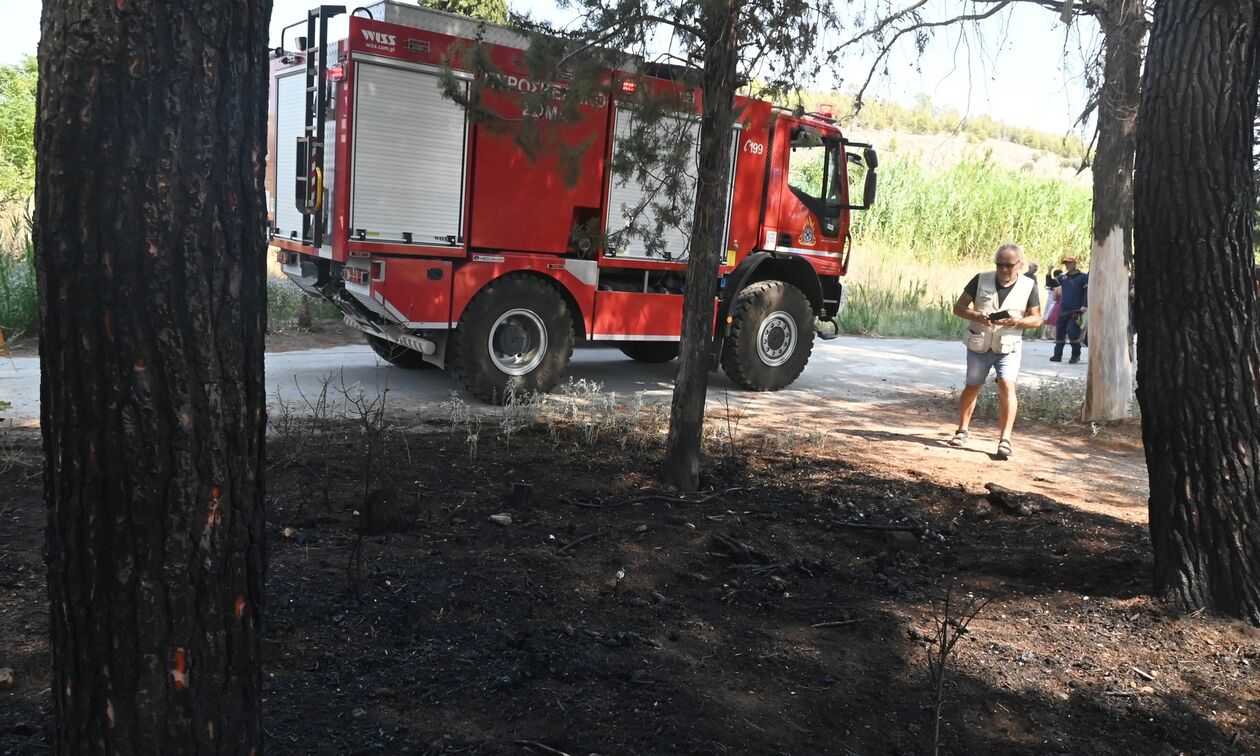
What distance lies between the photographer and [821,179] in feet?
36.7

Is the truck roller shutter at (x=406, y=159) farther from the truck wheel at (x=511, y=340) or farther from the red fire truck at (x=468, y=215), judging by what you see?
the truck wheel at (x=511, y=340)

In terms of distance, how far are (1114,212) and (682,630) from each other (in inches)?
287

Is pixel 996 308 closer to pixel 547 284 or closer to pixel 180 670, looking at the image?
pixel 547 284

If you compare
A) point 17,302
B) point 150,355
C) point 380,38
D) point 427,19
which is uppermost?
point 427,19

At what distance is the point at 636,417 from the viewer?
26.0 feet

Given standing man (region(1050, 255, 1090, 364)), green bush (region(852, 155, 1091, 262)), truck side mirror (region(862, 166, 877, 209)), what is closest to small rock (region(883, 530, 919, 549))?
truck side mirror (region(862, 166, 877, 209))

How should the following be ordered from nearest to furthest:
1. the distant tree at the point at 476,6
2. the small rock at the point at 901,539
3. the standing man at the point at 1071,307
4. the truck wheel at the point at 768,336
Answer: the small rock at the point at 901,539 → the truck wheel at the point at 768,336 → the distant tree at the point at 476,6 → the standing man at the point at 1071,307

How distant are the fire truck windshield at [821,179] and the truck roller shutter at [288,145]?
16.1 ft

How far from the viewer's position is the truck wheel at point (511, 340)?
8992 mm

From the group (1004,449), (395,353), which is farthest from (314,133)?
(1004,449)

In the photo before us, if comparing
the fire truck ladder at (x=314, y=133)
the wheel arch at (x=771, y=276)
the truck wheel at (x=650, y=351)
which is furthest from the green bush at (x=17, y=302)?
the wheel arch at (x=771, y=276)

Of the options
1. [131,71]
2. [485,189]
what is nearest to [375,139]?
[485,189]

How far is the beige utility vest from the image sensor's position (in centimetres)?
798

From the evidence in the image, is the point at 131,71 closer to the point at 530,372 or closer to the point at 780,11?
the point at 780,11
